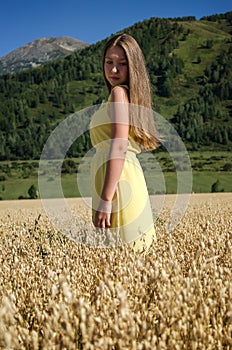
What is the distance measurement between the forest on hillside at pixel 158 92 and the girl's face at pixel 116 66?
108m

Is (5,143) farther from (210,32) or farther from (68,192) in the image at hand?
(210,32)

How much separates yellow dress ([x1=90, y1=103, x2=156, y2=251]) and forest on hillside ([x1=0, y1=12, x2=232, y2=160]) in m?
108

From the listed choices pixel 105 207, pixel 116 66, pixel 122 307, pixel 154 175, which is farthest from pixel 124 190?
pixel 154 175

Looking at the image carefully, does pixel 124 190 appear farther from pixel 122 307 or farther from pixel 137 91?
pixel 122 307

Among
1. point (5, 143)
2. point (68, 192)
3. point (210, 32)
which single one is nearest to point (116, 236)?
point (68, 192)

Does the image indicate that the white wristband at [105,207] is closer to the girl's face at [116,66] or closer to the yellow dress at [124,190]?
the yellow dress at [124,190]

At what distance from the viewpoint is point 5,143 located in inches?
4993

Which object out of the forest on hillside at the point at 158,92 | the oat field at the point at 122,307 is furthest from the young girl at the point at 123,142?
the forest on hillside at the point at 158,92

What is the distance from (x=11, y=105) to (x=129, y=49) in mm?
156457

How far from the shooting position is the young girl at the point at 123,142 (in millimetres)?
3941

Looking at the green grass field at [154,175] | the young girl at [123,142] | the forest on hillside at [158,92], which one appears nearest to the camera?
the young girl at [123,142]

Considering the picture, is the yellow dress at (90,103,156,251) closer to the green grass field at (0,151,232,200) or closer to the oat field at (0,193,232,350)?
the oat field at (0,193,232,350)

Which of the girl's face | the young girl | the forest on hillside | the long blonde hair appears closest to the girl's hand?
the young girl

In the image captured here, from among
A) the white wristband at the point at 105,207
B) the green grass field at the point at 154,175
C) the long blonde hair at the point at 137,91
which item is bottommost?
the green grass field at the point at 154,175
